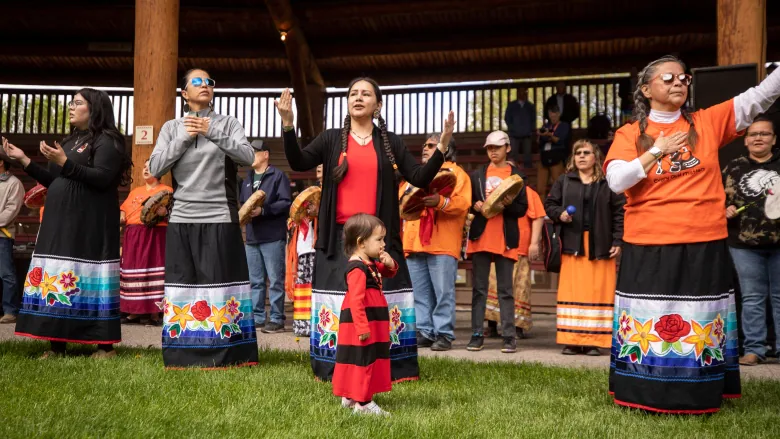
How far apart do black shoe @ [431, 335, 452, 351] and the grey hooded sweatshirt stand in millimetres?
2304

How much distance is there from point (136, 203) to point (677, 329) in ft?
20.4

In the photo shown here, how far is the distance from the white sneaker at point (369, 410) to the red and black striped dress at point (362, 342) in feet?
0.13

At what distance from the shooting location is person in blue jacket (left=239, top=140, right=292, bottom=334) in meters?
7.85

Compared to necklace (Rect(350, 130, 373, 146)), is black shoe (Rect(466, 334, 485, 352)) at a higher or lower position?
lower

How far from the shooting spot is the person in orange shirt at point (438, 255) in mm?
6719

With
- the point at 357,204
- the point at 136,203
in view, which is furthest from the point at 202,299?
the point at 136,203

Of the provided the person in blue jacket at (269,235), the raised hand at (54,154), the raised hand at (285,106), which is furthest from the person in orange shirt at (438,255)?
the raised hand at (54,154)

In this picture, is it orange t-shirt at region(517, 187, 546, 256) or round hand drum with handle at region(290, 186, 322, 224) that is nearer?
round hand drum with handle at region(290, 186, 322, 224)

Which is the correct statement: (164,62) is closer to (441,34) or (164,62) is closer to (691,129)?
(691,129)

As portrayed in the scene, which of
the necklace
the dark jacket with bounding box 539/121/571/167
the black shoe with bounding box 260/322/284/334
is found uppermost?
the dark jacket with bounding box 539/121/571/167

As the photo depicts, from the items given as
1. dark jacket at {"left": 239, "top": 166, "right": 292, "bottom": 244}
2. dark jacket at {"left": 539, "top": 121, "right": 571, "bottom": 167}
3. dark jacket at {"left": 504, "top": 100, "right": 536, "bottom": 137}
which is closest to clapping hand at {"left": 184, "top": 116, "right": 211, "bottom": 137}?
dark jacket at {"left": 239, "top": 166, "right": 292, "bottom": 244}

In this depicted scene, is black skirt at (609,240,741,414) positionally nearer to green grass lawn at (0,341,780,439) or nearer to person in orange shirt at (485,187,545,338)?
green grass lawn at (0,341,780,439)

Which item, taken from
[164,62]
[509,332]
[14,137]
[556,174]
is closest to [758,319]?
[509,332]

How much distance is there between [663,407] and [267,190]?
4.90 metres
